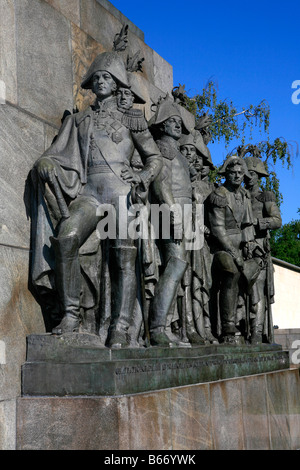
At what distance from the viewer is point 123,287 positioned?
6656mm

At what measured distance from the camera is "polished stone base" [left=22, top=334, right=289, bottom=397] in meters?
5.72

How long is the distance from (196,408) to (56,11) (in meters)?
4.49

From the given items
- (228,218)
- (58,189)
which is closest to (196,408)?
(58,189)

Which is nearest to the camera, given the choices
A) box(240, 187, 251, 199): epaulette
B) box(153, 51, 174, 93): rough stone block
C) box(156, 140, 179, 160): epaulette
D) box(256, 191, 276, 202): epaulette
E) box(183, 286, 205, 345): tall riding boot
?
box(156, 140, 179, 160): epaulette

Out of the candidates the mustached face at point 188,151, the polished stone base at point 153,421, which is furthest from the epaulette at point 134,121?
the polished stone base at point 153,421

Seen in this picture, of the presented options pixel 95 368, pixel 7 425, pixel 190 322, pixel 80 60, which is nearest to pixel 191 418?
→ pixel 95 368

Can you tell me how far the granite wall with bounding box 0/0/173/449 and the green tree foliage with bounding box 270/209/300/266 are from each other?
39.8 m

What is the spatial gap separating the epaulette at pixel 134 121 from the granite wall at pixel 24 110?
0.76 m

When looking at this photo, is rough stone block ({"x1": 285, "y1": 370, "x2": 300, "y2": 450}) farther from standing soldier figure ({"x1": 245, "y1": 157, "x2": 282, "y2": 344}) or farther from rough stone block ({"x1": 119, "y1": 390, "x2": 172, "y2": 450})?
rough stone block ({"x1": 119, "y1": 390, "x2": 172, "y2": 450})

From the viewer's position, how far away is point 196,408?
21.4ft

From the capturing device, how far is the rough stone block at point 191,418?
6.11m

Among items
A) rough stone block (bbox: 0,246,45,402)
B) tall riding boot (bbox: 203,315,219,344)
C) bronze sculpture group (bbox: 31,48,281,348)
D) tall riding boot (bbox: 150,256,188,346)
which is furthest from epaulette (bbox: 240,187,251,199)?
rough stone block (bbox: 0,246,45,402)

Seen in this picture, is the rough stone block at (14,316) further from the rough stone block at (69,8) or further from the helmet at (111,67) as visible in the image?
the rough stone block at (69,8)

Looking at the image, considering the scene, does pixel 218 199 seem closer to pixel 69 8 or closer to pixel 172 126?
pixel 172 126
